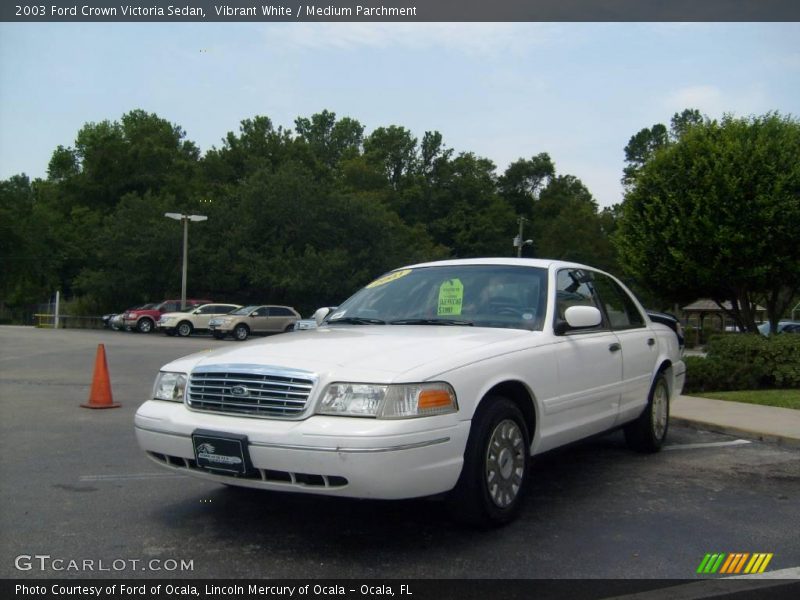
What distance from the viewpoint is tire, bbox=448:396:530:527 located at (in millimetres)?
→ 4484

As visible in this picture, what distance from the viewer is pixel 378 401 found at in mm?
4195

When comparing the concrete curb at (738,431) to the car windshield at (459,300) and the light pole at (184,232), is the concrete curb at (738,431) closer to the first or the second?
the car windshield at (459,300)

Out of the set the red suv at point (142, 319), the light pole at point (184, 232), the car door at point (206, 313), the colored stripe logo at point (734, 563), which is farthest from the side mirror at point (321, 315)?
the light pole at point (184, 232)

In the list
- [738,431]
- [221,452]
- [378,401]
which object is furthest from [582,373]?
[738,431]

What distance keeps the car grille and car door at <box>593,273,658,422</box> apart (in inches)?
124

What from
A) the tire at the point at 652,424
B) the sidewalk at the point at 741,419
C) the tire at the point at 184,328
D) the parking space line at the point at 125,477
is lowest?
the tire at the point at 184,328

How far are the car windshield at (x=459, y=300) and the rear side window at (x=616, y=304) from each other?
101 cm

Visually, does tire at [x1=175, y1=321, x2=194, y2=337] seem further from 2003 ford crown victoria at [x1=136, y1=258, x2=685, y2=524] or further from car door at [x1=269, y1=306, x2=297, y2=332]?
2003 ford crown victoria at [x1=136, y1=258, x2=685, y2=524]

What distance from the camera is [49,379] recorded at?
535 inches

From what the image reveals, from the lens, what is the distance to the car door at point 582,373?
18.0 feet

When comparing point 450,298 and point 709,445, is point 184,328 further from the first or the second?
point 450,298

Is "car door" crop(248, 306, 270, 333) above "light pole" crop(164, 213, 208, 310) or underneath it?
underneath

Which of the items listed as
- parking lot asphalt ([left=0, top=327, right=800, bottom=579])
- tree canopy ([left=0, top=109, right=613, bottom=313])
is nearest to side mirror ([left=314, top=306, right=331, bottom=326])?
parking lot asphalt ([left=0, top=327, right=800, bottom=579])

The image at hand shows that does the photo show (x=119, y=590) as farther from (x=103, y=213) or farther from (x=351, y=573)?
(x=103, y=213)
